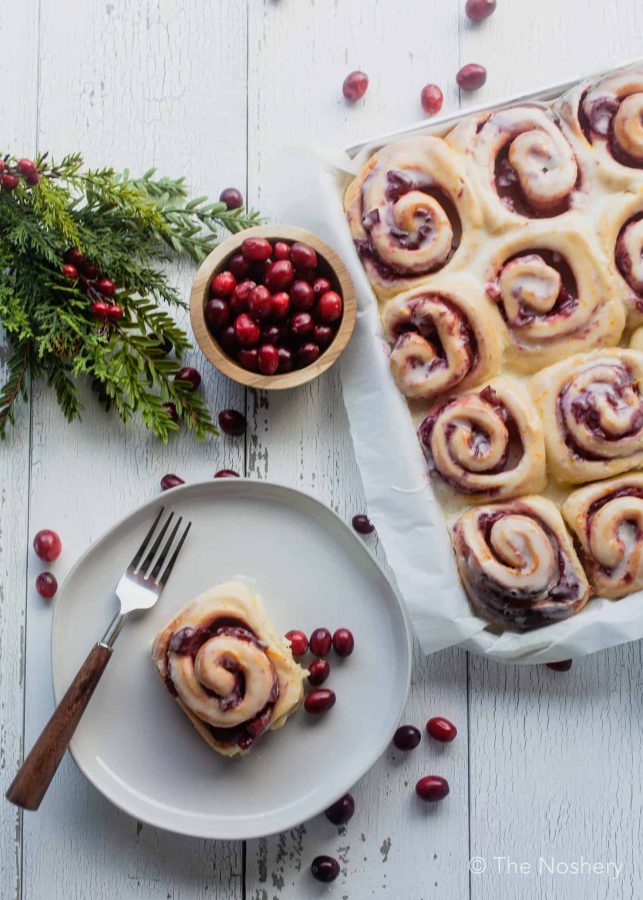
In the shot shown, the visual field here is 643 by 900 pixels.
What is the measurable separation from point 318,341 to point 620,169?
1.01 m

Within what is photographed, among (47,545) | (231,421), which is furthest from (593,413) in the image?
(47,545)

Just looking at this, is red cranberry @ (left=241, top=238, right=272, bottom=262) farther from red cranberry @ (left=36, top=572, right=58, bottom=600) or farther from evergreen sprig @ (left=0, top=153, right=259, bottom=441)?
red cranberry @ (left=36, top=572, right=58, bottom=600)

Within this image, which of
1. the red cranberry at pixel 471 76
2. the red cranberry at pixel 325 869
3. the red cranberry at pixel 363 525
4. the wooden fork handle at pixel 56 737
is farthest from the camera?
the red cranberry at pixel 471 76

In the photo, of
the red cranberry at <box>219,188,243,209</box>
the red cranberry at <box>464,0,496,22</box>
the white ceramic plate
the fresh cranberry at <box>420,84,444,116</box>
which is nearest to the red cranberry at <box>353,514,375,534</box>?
the white ceramic plate

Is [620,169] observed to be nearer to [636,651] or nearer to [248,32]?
[248,32]

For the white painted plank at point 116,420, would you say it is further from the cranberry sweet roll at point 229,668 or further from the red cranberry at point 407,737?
the red cranberry at point 407,737

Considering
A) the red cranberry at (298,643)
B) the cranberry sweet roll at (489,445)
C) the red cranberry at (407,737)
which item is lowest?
the red cranberry at (407,737)

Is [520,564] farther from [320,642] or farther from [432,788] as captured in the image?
[432,788]

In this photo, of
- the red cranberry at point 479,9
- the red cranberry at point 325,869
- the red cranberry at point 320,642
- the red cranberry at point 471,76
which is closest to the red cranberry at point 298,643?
the red cranberry at point 320,642

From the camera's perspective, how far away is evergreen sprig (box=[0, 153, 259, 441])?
2.59 metres

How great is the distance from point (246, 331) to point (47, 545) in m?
0.86

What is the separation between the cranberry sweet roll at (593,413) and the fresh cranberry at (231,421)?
2.83 ft

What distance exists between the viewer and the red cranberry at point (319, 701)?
2.55m

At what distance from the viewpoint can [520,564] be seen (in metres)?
2.54
